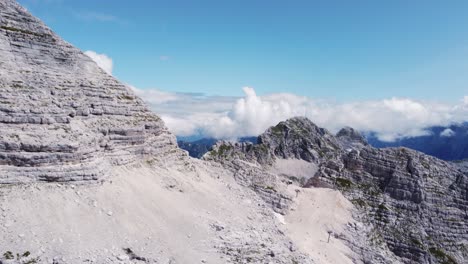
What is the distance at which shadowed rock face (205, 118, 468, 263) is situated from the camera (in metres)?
87.8

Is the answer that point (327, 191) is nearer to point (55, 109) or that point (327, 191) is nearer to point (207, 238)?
point (207, 238)

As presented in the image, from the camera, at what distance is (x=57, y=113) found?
4881 centimetres

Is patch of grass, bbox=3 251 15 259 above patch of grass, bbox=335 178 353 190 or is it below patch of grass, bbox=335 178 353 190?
above

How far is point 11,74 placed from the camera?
4891 centimetres

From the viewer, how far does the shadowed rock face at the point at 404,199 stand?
288ft

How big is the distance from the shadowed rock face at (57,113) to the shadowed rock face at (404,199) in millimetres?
35652

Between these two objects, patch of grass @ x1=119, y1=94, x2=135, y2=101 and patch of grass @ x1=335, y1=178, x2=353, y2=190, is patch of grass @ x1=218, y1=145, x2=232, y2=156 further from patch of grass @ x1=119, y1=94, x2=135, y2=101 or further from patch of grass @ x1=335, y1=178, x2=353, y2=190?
patch of grass @ x1=119, y1=94, x2=135, y2=101

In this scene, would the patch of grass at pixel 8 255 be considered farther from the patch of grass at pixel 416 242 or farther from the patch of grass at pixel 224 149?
the patch of grass at pixel 224 149

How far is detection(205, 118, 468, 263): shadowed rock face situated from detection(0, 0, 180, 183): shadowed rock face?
35652 mm

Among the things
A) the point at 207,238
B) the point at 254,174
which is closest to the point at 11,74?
the point at 207,238

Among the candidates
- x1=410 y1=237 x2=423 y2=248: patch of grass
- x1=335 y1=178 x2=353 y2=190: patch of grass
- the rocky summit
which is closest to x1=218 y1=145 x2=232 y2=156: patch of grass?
the rocky summit

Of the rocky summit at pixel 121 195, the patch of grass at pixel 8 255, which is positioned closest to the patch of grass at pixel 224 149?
the rocky summit at pixel 121 195

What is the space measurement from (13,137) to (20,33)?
Answer: 17518 mm

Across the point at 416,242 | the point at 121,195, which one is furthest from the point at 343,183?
the point at 121,195
